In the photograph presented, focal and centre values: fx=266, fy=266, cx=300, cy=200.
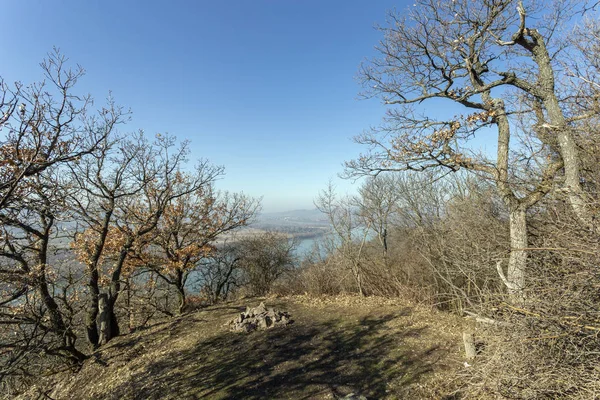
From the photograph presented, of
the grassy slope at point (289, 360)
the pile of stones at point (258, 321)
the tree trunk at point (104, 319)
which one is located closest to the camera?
the grassy slope at point (289, 360)

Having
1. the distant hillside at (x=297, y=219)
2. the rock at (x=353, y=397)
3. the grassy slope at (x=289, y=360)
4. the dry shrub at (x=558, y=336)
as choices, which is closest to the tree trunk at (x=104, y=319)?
the grassy slope at (x=289, y=360)

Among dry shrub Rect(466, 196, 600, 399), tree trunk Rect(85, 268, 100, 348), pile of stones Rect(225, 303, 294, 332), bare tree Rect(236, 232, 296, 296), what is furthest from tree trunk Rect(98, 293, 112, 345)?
dry shrub Rect(466, 196, 600, 399)

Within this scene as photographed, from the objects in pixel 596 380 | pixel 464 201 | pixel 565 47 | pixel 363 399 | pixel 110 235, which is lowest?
pixel 363 399

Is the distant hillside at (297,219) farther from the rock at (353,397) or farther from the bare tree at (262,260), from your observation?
the rock at (353,397)

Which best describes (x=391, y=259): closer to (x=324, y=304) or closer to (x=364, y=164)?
(x=324, y=304)

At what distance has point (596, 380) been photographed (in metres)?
2.27

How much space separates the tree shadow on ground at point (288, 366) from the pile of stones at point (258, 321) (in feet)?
0.92

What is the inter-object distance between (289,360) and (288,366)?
223 millimetres

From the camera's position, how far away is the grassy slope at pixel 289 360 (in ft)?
15.1

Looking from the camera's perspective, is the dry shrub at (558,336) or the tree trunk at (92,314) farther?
the tree trunk at (92,314)

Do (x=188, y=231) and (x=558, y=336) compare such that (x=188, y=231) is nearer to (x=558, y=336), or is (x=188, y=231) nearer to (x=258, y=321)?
(x=258, y=321)

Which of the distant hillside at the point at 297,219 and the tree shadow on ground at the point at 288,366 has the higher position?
the distant hillside at the point at 297,219

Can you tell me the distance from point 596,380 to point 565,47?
6796mm

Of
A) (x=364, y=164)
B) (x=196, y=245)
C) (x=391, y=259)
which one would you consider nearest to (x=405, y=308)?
(x=391, y=259)
